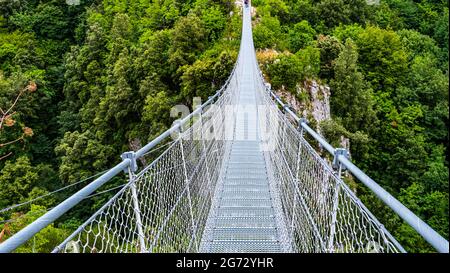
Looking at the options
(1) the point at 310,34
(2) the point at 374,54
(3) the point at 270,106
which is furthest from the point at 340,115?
(3) the point at 270,106

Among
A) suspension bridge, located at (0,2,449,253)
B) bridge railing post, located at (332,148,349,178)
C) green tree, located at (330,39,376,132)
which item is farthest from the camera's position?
green tree, located at (330,39,376,132)

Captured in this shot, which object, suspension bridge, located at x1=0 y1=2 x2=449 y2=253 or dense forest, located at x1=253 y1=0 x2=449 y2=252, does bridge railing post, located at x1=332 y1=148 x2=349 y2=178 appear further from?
dense forest, located at x1=253 y1=0 x2=449 y2=252

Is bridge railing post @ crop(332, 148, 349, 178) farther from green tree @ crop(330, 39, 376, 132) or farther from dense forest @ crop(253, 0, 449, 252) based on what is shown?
green tree @ crop(330, 39, 376, 132)

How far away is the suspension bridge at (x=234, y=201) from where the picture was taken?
1011 mm

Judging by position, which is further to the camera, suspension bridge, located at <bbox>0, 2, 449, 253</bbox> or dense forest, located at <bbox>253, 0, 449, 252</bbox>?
dense forest, located at <bbox>253, 0, 449, 252</bbox>

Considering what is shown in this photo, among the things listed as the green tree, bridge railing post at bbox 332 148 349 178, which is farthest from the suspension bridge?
the green tree

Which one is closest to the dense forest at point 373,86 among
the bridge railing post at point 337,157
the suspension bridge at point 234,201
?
the suspension bridge at point 234,201

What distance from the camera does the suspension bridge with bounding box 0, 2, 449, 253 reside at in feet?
3.32

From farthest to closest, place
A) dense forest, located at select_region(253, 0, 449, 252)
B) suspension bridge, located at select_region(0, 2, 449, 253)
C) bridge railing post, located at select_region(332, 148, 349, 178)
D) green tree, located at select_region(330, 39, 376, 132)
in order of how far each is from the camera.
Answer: green tree, located at select_region(330, 39, 376, 132), dense forest, located at select_region(253, 0, 449, 252), bridge railing post, located at select_region(332, 148, 349, 178), suspension bridge, located at select_region(0, 2, 449, 253)

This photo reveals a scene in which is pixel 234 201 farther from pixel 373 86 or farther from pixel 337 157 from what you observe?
pixel 373 86

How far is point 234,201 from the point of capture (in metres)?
2.98

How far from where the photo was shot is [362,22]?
683 inches

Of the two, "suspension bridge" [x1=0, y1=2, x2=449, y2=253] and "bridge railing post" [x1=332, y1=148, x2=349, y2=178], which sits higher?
"bridge railing post" [x1=332, y1=148, x2=349, y2=178]

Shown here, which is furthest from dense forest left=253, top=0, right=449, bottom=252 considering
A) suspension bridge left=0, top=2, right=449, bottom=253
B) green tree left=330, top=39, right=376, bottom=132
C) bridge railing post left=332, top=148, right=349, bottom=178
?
bridge railing post left=332, top=148, right=349, bottom=178
